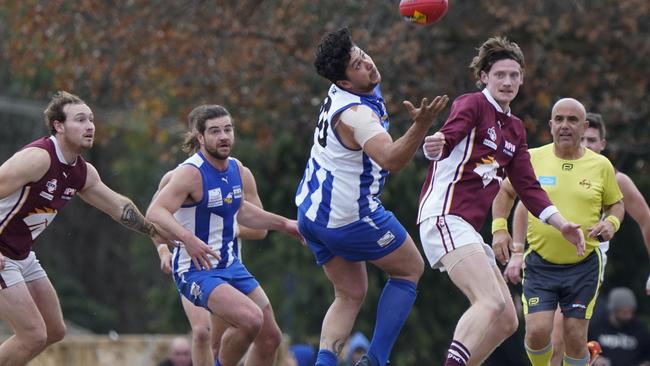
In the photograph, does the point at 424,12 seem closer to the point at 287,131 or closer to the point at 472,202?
the point at 472,202

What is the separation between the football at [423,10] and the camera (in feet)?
31.2

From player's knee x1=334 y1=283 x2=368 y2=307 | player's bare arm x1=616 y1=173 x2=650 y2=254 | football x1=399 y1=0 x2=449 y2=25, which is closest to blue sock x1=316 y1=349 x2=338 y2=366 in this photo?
player's knee x1=334 y1=283 x2=368 y2=307

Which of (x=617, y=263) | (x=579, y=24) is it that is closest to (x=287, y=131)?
Result: (x=579, y=24)

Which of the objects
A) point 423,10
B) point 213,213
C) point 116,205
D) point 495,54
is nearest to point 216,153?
point 213,213

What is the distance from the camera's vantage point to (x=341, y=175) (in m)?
8.41

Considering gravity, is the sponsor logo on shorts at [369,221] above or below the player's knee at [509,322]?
above

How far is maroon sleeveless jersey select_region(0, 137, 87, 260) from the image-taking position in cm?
924

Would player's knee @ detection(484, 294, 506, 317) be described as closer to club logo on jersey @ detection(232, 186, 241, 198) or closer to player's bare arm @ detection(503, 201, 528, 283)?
player's bare arm @ detection(503, 201, 528, 283)

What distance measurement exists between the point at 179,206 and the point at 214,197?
12.1 inches

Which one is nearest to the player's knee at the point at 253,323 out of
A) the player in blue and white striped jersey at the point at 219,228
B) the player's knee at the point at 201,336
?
the player in blue and white striped jersey at the point at 219,228

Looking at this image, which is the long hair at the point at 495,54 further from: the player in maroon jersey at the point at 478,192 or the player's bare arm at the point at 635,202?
the player's bare arm at the point at 635,202

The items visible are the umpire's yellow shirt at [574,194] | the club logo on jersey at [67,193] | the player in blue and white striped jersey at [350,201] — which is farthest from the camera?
the umpire's yellow shirt at [574,194]

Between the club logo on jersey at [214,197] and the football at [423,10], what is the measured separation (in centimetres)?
199

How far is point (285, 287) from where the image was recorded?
19.8 metres
